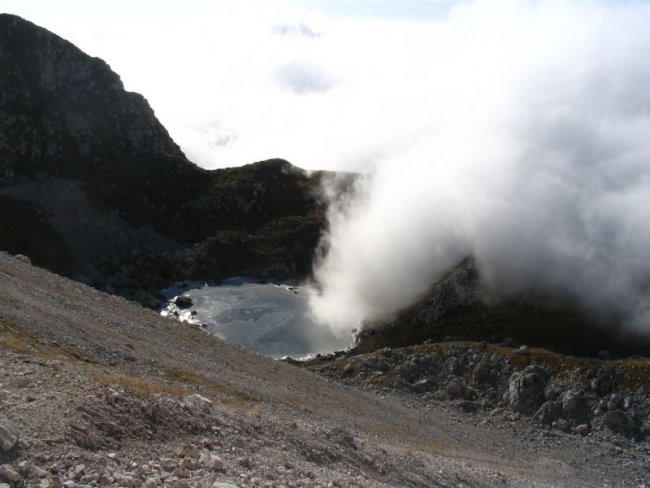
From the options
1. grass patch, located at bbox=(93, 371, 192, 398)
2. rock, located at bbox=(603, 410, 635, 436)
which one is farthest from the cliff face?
grass patch, located at bbox=(93, 371, 192, 398)

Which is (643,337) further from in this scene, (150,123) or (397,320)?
(150,123)

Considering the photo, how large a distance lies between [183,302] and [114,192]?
43.4 meters

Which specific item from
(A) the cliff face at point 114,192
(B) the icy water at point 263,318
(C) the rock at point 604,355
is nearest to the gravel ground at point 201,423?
(C) the rock at point 604,355

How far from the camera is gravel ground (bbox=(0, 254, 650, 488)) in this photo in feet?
69.4

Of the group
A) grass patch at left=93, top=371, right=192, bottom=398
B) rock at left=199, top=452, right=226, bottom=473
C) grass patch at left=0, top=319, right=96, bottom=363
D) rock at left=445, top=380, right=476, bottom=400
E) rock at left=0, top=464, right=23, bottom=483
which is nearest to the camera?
rock at left=0, top=464, right=23, bottom=483

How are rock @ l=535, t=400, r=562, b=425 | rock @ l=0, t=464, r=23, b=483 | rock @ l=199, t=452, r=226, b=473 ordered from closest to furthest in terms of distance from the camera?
rock @ l=0, t=464, r=23, b=483 < rock @ l=199, t=452, r=226, b=473 < rock @ l=535, t=400, r=562, b=425

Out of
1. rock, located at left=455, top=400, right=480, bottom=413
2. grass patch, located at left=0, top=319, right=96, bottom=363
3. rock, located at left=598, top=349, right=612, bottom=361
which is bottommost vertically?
grass patch, located at left=0, top=319, right=96, bottom=363

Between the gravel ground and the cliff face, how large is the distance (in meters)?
73.5

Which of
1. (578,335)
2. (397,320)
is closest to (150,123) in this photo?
(397,320)

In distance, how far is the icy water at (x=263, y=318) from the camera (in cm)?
11512

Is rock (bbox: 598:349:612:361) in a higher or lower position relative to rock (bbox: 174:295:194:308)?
lower

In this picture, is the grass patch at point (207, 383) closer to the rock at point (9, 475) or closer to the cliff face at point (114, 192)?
the rock at point (9, 475)

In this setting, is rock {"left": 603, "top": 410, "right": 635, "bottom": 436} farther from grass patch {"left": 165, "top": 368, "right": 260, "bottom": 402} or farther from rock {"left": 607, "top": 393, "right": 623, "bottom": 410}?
grass patch {"left": 165, "top": 368, "right": 260, "bottom": 402}

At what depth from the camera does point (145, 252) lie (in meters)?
149
